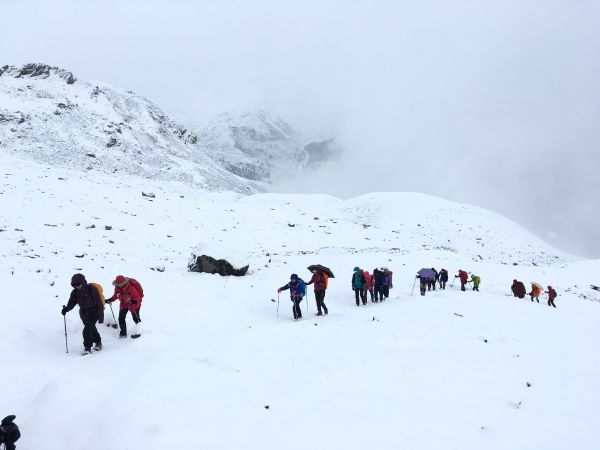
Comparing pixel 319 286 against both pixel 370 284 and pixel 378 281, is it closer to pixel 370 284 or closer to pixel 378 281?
pixel 370 284

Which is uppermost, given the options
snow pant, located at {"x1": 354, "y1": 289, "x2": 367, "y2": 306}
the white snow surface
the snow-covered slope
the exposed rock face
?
the snow-covered slope

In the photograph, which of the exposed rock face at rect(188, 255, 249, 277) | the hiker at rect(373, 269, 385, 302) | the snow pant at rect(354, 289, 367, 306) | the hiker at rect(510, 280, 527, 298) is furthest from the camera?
the hiker at rect(510, 280, 527, 298)

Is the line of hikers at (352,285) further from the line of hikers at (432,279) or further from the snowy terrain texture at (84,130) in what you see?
the snowy terrain texture at (84,130)

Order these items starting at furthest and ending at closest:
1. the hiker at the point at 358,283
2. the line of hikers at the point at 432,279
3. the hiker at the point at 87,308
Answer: the line of hikers at the point at 432,279, the hiker at the point at 358,283, the hiker at the point at 87,308

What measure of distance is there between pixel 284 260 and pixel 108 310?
45.9 ft

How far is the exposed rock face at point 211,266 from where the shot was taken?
20391 millimetres

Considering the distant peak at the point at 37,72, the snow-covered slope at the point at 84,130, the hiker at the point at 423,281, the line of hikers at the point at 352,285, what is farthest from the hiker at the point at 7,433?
the distant peak at the point at 37,72

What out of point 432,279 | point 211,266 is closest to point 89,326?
point 211,266

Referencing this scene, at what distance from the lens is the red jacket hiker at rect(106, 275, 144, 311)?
39.3ft

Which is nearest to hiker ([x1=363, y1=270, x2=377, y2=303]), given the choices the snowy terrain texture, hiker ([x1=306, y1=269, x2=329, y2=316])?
hiker ([x1=306, y1=269, x2=329, y2=316])

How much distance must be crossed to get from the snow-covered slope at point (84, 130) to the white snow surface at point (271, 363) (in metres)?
45.6

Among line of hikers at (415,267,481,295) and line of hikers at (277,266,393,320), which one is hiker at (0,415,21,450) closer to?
line of hikers at (277,266,393,320)

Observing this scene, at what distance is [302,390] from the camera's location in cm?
843

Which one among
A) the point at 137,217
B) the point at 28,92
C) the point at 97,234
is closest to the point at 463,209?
the point at 137,217
